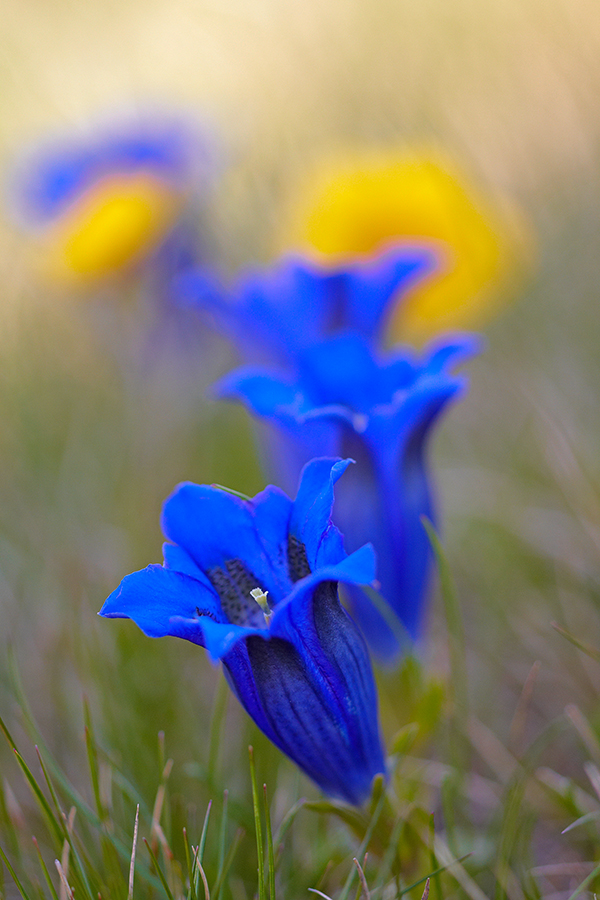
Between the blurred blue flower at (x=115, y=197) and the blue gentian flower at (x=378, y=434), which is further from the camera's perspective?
A: the blurred blue flower at (x=115, y=197)

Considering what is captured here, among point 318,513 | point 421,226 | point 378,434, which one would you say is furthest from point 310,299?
point 421,226

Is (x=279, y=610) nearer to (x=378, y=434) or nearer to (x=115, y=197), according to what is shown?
(x=378, y=434)

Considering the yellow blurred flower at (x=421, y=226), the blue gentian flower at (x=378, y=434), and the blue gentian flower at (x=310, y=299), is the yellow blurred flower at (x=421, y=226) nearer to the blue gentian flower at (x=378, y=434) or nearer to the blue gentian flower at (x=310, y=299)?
the blue gentian flower at (x=310, y=299)

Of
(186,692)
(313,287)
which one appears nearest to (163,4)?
(313,287)

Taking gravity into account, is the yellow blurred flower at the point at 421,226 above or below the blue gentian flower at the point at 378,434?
above

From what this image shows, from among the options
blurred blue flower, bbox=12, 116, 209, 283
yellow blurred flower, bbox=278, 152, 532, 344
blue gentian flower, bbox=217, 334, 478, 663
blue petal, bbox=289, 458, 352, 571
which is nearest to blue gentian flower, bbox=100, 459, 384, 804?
blue petal, bbox=289, 458, 352, 571

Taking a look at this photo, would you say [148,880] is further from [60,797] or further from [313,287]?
[313,287]

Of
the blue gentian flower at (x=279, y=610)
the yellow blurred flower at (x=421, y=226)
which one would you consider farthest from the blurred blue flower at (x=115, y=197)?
the blue gentian flower at (x=279, y=610)

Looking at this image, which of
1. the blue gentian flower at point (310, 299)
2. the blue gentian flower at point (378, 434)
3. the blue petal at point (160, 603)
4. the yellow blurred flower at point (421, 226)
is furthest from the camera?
the yellow blurred flower at point (421, 226)
